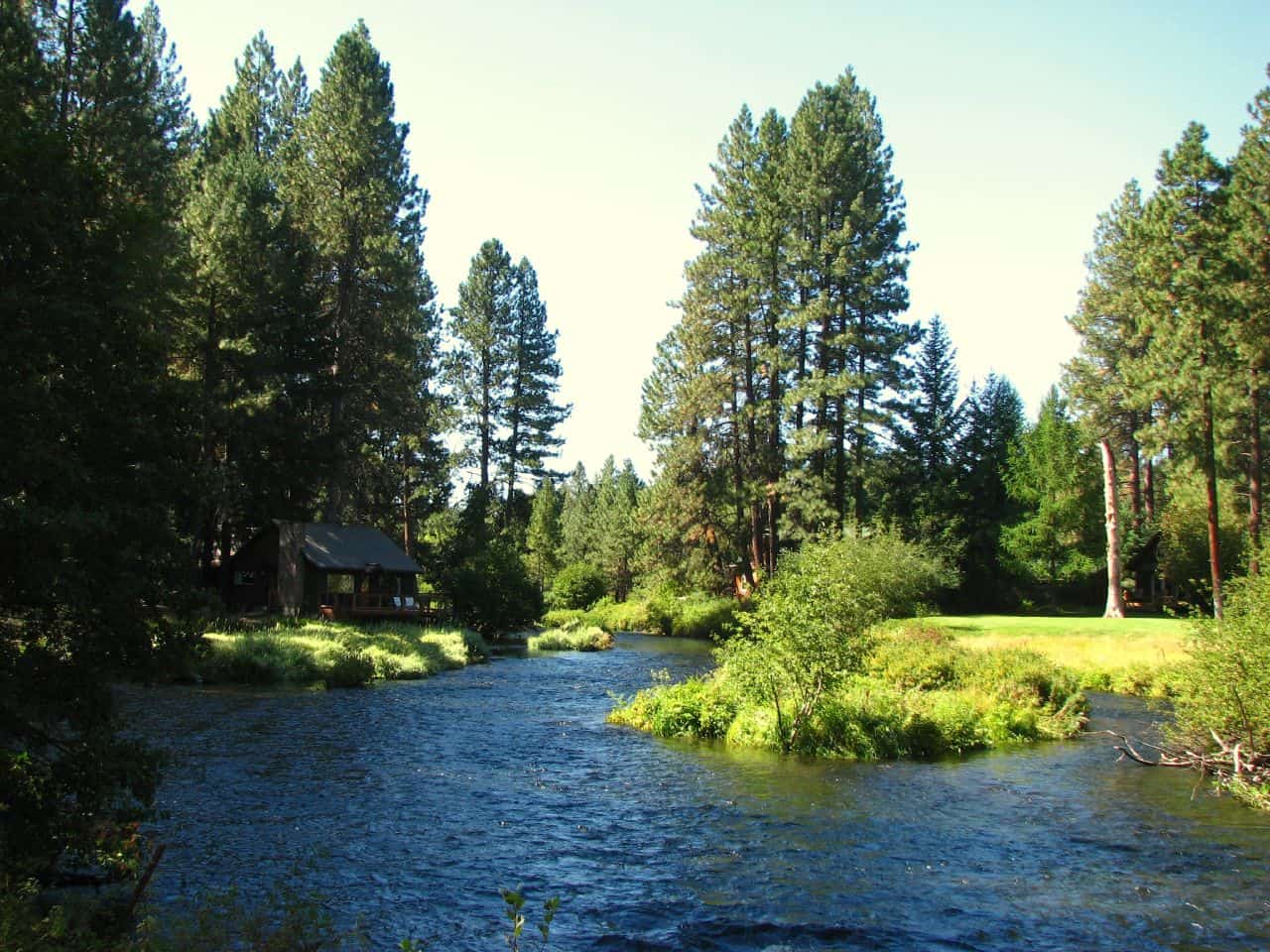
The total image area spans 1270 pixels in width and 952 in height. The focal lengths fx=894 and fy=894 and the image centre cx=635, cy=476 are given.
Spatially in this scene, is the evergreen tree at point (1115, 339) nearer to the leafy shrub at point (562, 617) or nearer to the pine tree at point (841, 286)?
the pine tree at point (841, 286)

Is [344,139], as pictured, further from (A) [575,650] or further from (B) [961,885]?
(B) [961,885]

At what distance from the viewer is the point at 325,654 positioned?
29.6m

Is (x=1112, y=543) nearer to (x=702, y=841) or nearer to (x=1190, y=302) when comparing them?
(x=1190, y=302)

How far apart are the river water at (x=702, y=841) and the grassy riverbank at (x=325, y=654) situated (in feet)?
23.3

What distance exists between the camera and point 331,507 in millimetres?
46188

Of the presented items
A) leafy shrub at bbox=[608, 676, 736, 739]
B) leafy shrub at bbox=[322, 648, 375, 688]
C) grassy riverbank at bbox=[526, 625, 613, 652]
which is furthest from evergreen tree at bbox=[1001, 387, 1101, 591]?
leafy shrub at bbox=[322, 648, 375, 688]

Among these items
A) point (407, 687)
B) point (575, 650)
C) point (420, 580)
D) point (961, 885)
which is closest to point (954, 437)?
point (575, 650)

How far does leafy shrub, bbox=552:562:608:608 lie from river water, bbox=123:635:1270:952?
54347 millimetres

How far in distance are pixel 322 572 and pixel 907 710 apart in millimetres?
31042

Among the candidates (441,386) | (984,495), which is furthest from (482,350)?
(984,495)

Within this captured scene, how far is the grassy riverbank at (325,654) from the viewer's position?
90.5 ft

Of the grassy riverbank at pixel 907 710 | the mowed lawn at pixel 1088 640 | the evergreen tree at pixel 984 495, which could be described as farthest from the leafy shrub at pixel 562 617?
the grassy riverbank at pixel 907 710

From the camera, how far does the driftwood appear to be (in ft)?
49.1

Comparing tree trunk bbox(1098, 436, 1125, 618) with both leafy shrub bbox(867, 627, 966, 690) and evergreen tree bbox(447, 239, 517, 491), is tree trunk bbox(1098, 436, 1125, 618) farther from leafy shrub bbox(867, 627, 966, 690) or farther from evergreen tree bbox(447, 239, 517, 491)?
evergreen tree bbox(447, 239, 517, 491)
